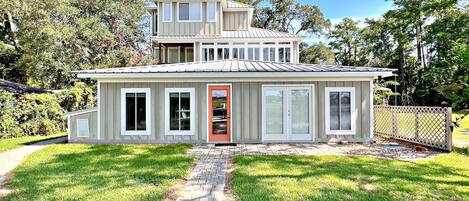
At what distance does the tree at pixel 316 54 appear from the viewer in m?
35.8

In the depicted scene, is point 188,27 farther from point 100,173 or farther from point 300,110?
point 100,173

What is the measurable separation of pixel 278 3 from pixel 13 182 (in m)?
31.6

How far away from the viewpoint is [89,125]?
36.4 ft

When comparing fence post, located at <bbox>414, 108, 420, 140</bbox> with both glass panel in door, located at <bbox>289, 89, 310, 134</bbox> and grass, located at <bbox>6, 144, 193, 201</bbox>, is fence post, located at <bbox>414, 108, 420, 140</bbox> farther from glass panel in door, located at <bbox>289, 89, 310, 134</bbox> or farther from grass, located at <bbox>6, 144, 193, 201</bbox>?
grass, located at <bbox>6, 144, 193, 201</bbox>

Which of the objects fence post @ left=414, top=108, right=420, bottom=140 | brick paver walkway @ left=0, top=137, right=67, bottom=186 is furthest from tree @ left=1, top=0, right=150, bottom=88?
fence post @ left=414, top=108, right=420, bottom=140

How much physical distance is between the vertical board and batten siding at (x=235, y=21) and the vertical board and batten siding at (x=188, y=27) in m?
2.01

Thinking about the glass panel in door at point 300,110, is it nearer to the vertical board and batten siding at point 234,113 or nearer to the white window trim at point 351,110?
the vertical board and batten siding at point 234,113

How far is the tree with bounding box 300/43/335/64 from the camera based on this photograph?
35.8 meters

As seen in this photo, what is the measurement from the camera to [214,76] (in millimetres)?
10539

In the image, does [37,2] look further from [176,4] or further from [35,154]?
[35,154]

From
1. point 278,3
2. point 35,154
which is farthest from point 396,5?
point 35,154

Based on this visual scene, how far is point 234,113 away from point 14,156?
21.8 feet

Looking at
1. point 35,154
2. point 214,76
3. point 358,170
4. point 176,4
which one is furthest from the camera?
point 176,4

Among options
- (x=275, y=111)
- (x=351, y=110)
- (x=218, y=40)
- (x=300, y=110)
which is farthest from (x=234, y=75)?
(x=218, y=40)
